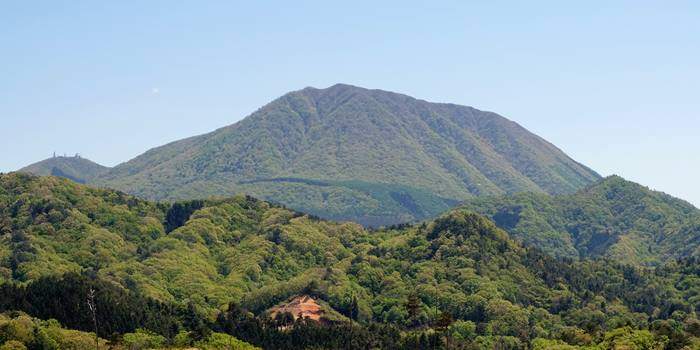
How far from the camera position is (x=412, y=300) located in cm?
18375

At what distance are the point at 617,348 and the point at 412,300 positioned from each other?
49.1m

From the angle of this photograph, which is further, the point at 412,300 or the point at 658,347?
the point at 658,347

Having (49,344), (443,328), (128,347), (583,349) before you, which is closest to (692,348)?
(583,349)

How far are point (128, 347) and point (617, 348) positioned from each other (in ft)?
359

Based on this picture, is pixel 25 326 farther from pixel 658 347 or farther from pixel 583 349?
pixel 658 347

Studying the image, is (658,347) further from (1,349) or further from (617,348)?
(1,349)

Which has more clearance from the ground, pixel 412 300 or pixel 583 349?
pixel 412 300

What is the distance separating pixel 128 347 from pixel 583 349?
102760 millimetres

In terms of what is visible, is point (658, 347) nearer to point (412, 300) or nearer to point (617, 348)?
point (617, 348)

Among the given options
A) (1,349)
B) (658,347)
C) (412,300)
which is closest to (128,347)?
(1,349)

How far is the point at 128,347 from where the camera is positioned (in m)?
200

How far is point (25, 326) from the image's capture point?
19312cm

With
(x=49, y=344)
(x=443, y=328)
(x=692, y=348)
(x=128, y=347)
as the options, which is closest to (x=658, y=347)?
(x=692, y=348)

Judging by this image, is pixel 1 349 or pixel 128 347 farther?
pixel 128 347
